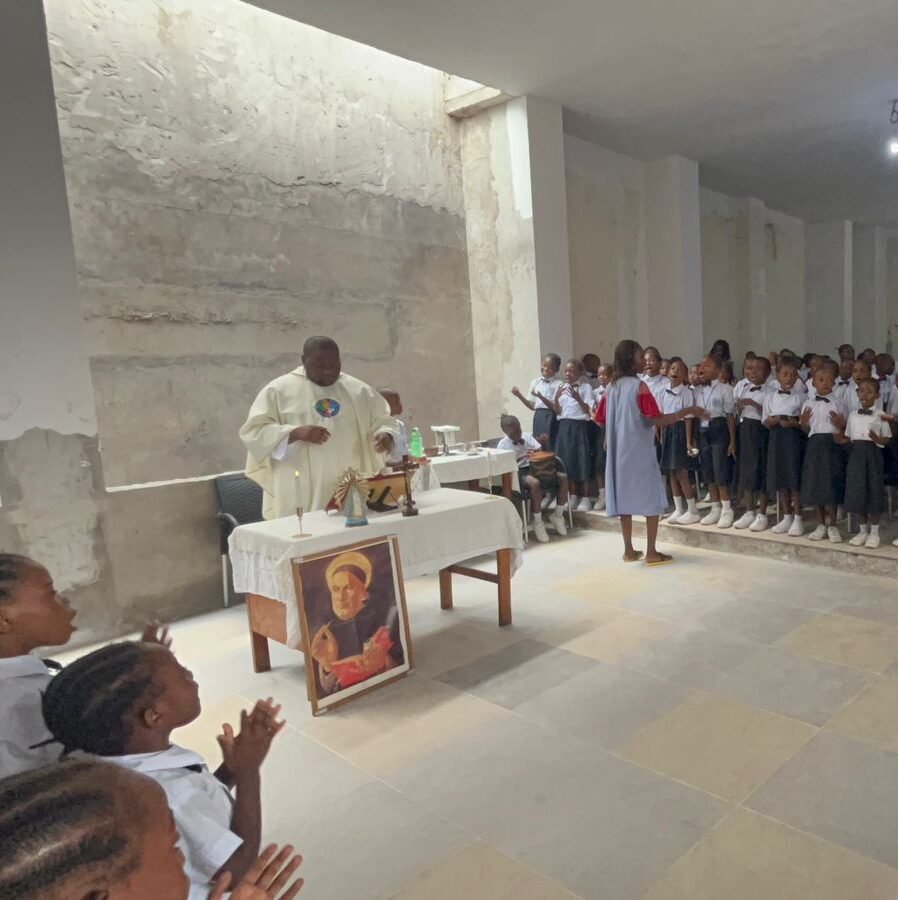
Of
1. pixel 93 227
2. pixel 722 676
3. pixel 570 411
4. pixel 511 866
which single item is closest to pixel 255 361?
pixel 93 227

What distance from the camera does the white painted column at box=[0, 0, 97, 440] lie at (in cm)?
405

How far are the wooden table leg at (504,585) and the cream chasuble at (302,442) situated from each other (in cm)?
103

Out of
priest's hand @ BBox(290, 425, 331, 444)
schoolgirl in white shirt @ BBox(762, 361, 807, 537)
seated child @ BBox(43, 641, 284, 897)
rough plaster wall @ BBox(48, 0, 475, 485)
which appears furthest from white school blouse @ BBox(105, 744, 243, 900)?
schoolgirl in white shirt @ BBox(762, 361, 807, 537)

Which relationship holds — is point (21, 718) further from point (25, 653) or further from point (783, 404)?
point (783, 404)

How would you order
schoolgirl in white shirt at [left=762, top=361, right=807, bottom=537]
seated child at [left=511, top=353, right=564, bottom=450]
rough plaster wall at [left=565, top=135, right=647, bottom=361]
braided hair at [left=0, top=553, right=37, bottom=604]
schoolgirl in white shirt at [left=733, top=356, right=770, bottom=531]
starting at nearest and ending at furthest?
braided hair at [left=0, top=553, right=37, bottom=604], schoolgirl in white shirt at [left=762, top=361, right=807, bottom=537], schoolgirl in white shirt at [left=733, top=356, right=770, bottom=531], seated child at [left=511, top=353, right=564, bottom=450], rough plaster wall at [left=565, top=135, right=647, bottom=361]

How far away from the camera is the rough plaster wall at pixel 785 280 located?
12.9 metres

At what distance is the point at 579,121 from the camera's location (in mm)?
8047

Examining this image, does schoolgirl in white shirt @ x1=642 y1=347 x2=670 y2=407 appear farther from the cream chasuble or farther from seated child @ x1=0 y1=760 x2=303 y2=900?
seated child @ x1=0 y1=760 x2=303 y2=900

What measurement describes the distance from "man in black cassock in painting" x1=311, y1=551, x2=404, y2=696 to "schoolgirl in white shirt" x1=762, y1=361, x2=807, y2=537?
3.57 metres

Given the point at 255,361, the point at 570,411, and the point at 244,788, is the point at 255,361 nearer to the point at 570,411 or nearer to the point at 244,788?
the point at 570,411

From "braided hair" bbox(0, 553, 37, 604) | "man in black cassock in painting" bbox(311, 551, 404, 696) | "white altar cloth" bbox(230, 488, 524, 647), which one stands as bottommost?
"man in black cassock in painting" bbox(311, 551, 404, 696)

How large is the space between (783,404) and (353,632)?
3.97 meters

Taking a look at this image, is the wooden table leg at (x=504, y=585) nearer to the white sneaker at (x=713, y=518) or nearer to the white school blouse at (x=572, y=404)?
the white sneaker at (x=713, y=518)

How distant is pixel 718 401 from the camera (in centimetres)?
621
